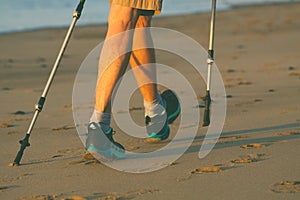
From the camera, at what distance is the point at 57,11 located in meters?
22.0

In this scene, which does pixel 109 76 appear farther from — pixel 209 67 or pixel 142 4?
pixel 209 67

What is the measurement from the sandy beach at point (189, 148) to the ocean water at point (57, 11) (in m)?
7.11

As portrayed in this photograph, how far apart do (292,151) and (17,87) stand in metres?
4.64

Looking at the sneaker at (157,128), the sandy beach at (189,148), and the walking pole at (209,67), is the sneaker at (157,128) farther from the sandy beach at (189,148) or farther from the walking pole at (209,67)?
the walking pole at (209,67)

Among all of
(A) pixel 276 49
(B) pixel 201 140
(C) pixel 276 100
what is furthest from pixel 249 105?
(A) pixel 276 49

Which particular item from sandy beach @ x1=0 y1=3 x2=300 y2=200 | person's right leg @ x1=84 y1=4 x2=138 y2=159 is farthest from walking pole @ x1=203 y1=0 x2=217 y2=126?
person's right leg @ x1=84 y1=4 x2=138 y2=159

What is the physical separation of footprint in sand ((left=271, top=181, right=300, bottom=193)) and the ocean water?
13184 millimetres

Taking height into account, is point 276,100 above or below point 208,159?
above

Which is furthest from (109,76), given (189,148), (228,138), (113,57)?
(228,138)

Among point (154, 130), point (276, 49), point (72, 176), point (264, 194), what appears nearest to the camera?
point (264, 194)

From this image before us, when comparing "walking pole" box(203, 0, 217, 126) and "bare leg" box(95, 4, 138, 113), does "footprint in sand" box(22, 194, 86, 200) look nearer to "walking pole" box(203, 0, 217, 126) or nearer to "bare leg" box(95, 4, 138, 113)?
"bare leg" box(95, 4, 138, 113)

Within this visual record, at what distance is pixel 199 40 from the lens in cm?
1409

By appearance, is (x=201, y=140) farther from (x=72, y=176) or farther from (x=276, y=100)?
(x=276, y=100)

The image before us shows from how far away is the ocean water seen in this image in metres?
18.3
